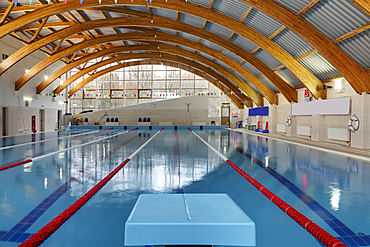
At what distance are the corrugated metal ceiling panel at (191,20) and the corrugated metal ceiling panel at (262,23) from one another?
111 inches

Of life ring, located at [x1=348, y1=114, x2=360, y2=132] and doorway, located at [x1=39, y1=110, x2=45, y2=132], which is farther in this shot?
doorway, located at [x1=39, y1=110, x2=45, y2=132]

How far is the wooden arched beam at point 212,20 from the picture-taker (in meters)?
11.3

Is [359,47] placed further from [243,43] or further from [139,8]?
[139,8]

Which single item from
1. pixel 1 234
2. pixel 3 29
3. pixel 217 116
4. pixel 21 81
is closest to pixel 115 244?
pixel 1 234

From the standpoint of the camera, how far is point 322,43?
9281 mm

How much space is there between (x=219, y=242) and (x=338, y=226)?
210 centimetres

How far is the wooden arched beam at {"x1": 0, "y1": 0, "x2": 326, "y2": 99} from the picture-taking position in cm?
1129

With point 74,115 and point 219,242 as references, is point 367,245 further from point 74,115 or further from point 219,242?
point 74,115

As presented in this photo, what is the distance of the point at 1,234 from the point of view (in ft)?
8.20

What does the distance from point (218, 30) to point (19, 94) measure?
14.2 m

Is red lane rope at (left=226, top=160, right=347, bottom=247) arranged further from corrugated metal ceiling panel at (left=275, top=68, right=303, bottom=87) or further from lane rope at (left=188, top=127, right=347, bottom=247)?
corrugated metal ceiling panel at (left=275, top=68, right=303, bottom=87)

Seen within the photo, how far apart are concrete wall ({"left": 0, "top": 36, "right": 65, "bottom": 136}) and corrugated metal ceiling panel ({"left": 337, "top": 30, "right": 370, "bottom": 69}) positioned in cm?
1800

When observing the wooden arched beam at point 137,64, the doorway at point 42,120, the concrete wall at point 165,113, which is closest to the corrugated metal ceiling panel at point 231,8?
the wooden arched beam at point 137,64

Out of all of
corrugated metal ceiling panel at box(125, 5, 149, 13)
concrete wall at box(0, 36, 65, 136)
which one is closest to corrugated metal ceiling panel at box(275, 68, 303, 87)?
corrugated metal ceiling panel at box(125, 5, 149, 13)
